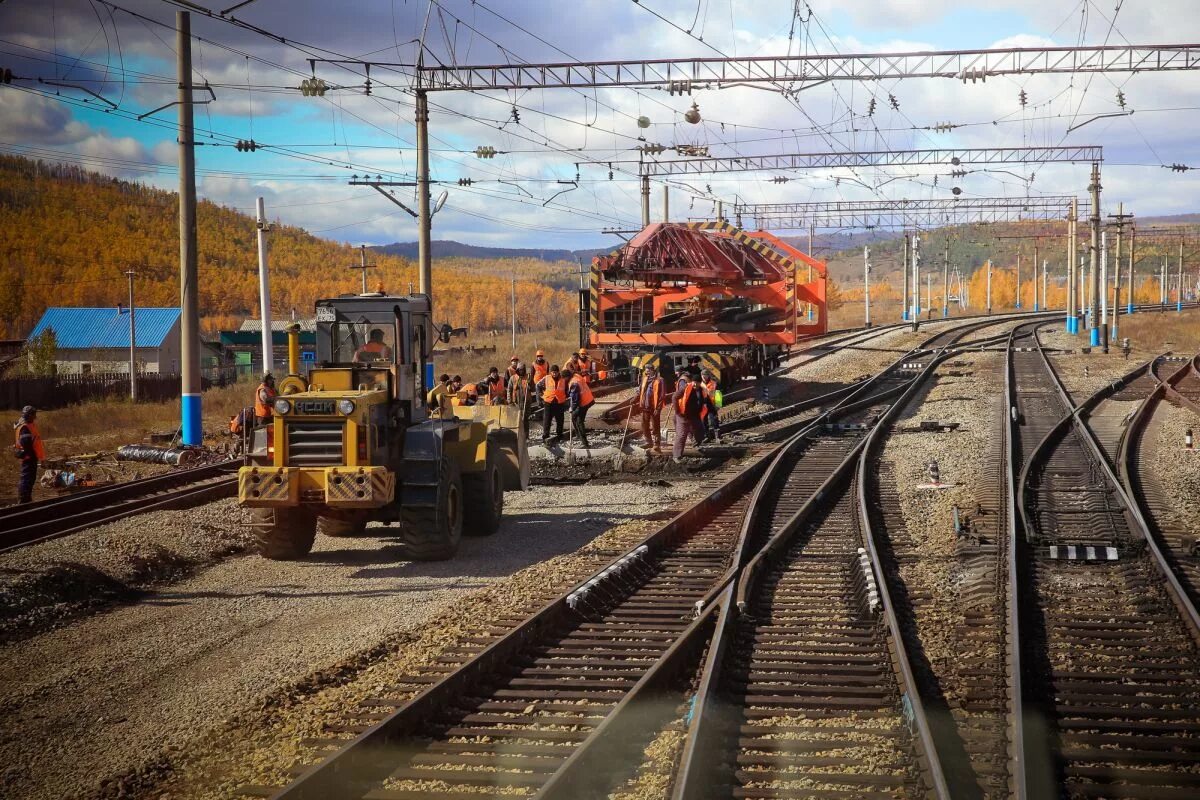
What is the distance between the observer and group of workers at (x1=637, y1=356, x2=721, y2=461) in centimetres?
1777

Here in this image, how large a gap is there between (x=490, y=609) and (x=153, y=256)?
88.1 m

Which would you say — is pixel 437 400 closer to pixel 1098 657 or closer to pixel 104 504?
pixel 104 504

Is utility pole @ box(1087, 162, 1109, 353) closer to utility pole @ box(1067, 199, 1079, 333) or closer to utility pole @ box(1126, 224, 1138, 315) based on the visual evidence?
utility pole @ box(1067, 199, 1079, 333)

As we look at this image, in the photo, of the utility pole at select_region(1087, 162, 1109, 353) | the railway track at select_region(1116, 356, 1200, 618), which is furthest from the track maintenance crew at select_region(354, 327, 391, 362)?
the utility pole at select_region(1087, 162, 1109, 353)

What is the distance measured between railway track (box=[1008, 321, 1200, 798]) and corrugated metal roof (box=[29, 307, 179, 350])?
50.1 metres

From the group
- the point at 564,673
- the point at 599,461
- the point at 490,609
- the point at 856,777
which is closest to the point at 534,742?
the point at 564,673

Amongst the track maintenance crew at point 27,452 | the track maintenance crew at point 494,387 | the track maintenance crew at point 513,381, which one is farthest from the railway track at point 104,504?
the track maintenance crew at point 513,381

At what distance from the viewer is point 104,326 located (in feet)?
189

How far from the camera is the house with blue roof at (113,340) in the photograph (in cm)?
5556

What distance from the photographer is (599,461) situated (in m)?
18.1

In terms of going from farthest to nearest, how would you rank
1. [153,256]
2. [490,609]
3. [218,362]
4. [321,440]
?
[153,256] < [218,362] < [321,440] < [490,609]

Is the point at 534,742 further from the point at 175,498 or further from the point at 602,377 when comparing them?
the point at 602,377

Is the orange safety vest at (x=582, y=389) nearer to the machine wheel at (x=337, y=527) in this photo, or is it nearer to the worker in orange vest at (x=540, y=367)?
the worker in orange vest at (x=540, y=367)

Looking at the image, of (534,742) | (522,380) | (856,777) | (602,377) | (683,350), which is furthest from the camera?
(602,377)
